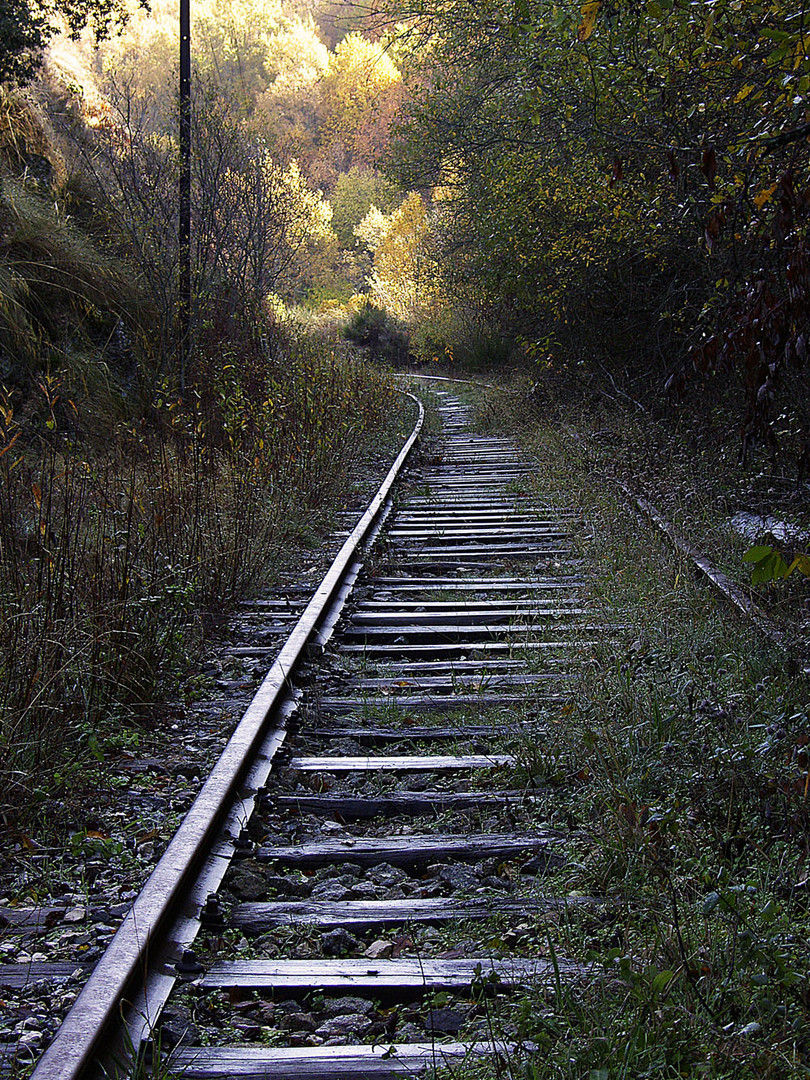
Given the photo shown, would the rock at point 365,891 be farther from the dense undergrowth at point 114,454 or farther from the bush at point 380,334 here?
the bush at point 380,334

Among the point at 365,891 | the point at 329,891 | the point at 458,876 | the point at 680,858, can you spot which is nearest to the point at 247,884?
the point at 329,891

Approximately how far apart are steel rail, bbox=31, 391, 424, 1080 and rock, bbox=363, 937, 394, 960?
0.51 meters

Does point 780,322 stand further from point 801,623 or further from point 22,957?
point 22,957

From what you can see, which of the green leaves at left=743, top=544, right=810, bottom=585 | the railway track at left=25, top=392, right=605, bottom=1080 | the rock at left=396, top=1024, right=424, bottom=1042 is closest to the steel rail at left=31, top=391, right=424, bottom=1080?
the railway track at left=25, top=392, right=605, bottom=1080

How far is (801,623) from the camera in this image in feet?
13.9

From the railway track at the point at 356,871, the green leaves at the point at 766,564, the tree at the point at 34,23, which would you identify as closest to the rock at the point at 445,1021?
the railway track at the point at 356,871

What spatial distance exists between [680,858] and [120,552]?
292 centimetres

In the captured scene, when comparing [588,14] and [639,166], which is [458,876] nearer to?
[588,14]

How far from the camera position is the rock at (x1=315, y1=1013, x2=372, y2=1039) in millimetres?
2203

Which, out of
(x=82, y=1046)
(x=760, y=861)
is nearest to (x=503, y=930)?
(x=760, y=861)

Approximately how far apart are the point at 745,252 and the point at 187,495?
516 cm

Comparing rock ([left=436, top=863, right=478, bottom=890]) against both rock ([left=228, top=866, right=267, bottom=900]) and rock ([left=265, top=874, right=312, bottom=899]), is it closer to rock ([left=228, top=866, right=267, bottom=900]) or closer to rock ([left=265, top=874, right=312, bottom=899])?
rock ([left=265, top=874, right=312, bottom=899])

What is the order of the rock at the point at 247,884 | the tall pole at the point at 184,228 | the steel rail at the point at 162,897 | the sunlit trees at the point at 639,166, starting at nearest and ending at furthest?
the steel rail at the point at 162,897 → the rock at the point at 247,884 → the sunlit trees at the point at 639,166 → the tall pole at the point at 184,228

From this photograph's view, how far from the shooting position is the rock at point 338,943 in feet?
8.33
